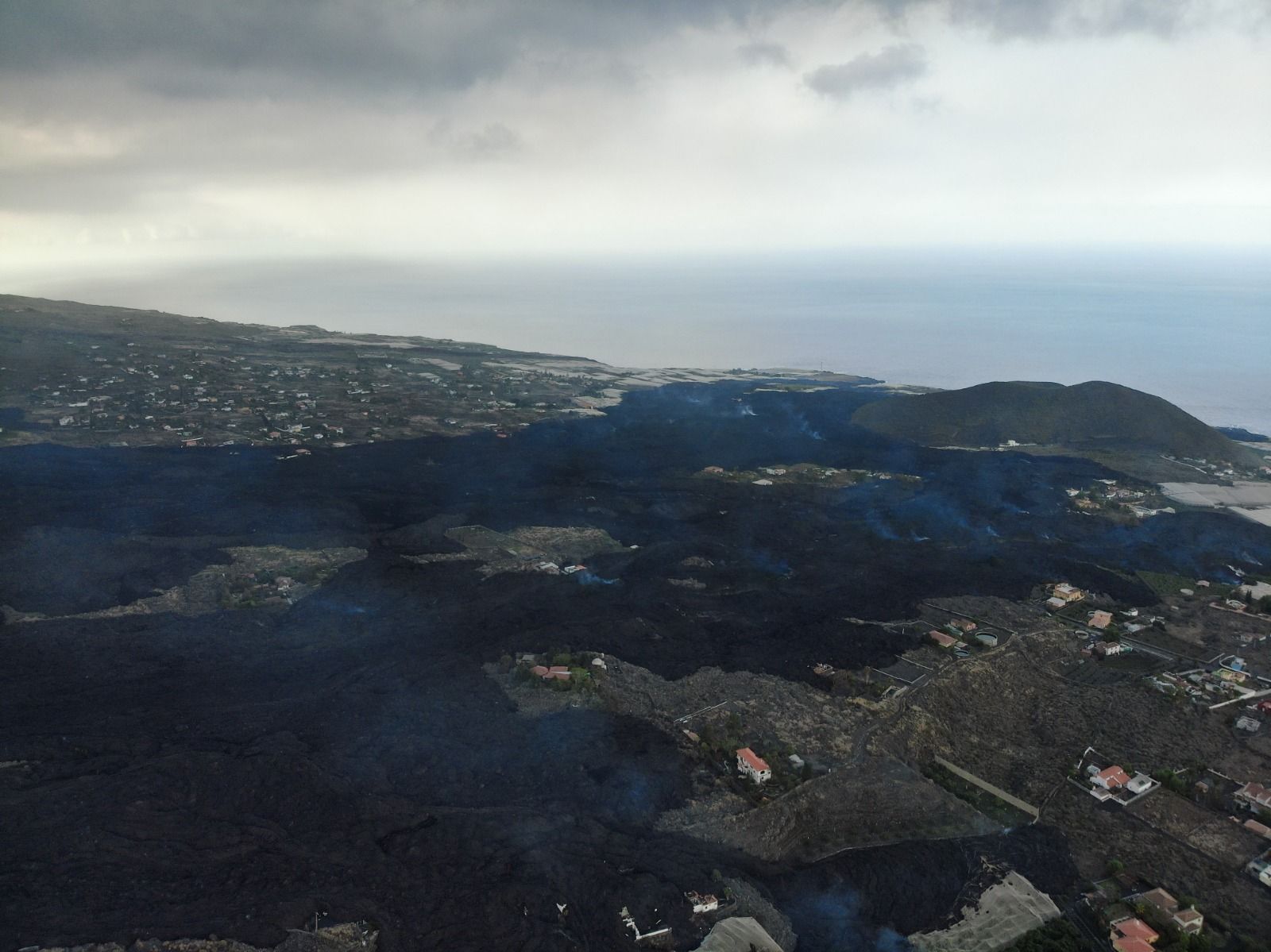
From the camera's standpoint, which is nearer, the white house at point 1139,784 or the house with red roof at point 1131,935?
the house with red roof at point 1131,935

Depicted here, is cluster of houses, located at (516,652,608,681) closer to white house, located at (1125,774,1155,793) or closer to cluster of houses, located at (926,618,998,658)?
cluster of houses, located at (926,618,998,658)

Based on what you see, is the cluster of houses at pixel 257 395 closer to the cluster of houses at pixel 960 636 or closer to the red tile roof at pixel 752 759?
the cluster of houses at pixel 960 636

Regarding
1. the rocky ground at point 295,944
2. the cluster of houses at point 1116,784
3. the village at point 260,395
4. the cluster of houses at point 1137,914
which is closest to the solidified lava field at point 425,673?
the rocky ground at point 295,944

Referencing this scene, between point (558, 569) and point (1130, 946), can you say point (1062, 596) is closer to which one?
point (1130, 946)

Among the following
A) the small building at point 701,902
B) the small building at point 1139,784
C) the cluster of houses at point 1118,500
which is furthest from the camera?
the cluster of houses at point 1118,500

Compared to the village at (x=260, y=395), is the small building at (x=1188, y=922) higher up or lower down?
lower down

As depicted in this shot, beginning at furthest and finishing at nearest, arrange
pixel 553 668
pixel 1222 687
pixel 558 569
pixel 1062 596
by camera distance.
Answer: pixel 558 569, pixel 1062 596, pixel 1222 687, pixel 553 668

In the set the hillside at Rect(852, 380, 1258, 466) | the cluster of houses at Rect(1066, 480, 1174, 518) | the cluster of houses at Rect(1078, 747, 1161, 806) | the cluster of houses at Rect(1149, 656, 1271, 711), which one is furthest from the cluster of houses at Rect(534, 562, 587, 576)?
the hillside at Rect(852, 380, 1258, 466)

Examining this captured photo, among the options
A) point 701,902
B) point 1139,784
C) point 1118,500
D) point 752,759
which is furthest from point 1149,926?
point 1118,500
